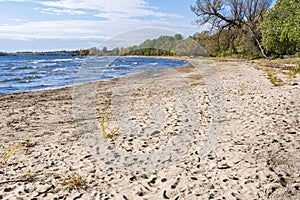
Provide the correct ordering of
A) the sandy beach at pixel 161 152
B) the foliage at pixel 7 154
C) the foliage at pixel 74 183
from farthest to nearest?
the foliage at pixel 7 154 < the foliage at pixel 74 183 < the sandy beach at pixel 161 152

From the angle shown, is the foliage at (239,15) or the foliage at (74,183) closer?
the foliage at (74,183)

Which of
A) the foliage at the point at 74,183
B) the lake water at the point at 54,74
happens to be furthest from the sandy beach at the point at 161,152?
the lake water at the point at 54,74

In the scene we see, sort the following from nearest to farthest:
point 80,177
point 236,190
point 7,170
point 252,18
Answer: point 236,190, point 80,177, point 7,170, point 252,18

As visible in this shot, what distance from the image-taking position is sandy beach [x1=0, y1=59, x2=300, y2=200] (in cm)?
481

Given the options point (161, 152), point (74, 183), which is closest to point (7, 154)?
point (74, 183)

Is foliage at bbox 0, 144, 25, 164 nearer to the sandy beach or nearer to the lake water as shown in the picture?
the sandy beach

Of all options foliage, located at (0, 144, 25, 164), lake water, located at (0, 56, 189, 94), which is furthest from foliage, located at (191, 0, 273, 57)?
foliage, located at (0, 144, 25, 164)

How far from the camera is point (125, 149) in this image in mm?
6797

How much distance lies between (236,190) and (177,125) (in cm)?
391

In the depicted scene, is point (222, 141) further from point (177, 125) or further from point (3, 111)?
point (3, 111)

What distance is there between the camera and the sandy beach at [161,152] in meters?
4.81

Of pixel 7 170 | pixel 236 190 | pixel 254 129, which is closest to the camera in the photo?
pixel 236 190

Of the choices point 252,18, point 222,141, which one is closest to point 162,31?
point 222,141

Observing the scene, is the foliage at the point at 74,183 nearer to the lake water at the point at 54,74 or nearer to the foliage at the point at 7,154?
the foliage at the point at 7,154
